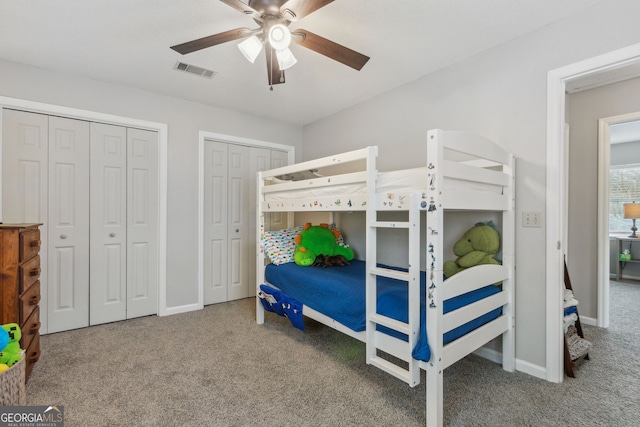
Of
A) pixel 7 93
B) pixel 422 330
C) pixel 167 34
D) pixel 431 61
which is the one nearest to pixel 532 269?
pixel 422 330

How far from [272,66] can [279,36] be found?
0.33 metres

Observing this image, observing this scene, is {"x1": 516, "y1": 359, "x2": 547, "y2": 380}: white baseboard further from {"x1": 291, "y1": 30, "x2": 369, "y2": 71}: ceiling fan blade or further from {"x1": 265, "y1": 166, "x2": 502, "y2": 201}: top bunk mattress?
{"x1": 291, "y1": 30, "x2": 369, "y2": 71}: ceiling fan blade

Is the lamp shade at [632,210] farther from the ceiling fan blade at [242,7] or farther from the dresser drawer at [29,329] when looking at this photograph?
the dresser drawer at [29,329]

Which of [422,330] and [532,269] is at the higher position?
[532,269]

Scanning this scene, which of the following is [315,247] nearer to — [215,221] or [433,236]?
[215,221]

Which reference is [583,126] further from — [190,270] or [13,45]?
[13,45]

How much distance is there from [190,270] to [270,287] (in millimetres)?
1111

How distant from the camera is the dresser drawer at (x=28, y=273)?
1.94 meters

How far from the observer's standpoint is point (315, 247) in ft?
9.55

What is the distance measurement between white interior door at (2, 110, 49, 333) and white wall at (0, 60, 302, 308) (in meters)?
0.30

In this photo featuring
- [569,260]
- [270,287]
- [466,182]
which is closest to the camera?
[466,182]

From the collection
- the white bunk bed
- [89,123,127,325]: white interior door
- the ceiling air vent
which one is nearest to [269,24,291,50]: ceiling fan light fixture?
the white bunk bed

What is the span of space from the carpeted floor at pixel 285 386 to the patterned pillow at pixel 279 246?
2.30 ft

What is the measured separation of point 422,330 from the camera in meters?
1.57
